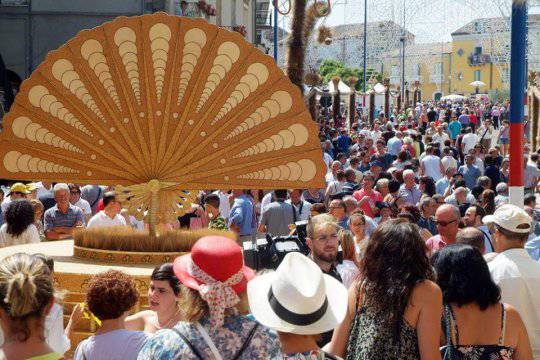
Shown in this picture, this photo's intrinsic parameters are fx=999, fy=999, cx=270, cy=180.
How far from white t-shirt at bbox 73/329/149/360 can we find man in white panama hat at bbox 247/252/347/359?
98cm

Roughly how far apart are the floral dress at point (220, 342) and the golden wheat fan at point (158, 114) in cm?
519

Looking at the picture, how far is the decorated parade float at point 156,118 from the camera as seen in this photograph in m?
9.52

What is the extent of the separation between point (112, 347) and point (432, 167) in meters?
13.2

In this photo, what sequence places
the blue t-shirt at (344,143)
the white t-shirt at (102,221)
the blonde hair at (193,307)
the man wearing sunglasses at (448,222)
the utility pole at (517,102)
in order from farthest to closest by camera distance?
the blue t-shirt at (344,143) < the white t-shirt at (102,221) < the utility pole at (517,102) < the man wearing sunglasses at (448,222) < the blonde hair at (193,307)

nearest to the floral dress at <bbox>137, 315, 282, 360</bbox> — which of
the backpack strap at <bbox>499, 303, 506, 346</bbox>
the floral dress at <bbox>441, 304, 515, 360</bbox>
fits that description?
the floral dress at <bbox>441, 304, 515, 360</bbox>

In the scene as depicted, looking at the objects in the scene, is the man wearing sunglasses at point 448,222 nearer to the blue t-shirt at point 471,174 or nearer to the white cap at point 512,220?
the white cap at point 512,220

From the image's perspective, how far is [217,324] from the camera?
4.24m

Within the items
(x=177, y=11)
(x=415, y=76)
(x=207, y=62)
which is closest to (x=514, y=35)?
(x=207, y=62)

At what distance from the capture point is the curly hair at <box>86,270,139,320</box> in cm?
508

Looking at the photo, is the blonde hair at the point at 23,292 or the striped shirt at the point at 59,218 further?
the striped shirt at the point at 59,218

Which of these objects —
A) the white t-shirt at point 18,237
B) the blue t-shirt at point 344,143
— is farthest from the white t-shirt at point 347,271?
the blue t-shirt at point 344,143

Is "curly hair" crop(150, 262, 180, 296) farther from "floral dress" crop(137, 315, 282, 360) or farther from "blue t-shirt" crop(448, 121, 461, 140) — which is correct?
"blue t-shirt" crop(448, 121, 461, 140)

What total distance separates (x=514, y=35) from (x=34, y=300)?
21.1 feet

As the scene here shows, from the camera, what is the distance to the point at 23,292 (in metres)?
4.07
